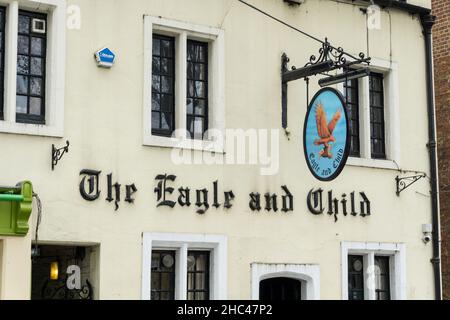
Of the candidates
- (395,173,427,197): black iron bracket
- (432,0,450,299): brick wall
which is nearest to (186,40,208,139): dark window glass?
(395,173,427,197): black iron bracket

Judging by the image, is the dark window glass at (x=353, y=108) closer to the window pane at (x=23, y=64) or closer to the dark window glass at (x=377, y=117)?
the dark window glass at (x=377, y=117)

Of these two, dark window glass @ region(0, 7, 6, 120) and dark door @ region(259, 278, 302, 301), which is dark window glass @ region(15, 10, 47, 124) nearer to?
dark window glass @ region(0, 7, 6, 120)

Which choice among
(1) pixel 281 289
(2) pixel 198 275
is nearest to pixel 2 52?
(2) pixel 198 275

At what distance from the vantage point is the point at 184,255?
14.0 m

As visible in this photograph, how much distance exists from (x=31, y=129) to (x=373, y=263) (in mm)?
6539

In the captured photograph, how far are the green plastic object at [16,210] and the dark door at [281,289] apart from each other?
4.59m

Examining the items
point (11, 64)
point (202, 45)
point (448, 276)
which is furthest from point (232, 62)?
point (448, 276)

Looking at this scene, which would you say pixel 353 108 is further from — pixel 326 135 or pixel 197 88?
pixel 197 88

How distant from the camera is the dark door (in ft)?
50.6

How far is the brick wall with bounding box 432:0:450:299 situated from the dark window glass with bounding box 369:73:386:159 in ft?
9.21

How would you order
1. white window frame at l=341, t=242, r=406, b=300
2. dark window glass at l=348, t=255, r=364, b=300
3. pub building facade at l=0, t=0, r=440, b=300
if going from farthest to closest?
dark window glass at l=348, t=255, r=364, b=300
white window frame at l=341, t=242, r=406, b=300
pub building facade at l=0, t=0, r=440, b=300

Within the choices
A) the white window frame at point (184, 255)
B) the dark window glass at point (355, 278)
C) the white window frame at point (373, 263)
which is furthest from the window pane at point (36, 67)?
the dark window glass at point (355, 278)

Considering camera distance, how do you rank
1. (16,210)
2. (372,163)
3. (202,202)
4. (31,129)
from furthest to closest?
(372,163)
(202,202)
(31,129)
(16,210)

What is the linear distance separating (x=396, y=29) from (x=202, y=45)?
4175 mm
